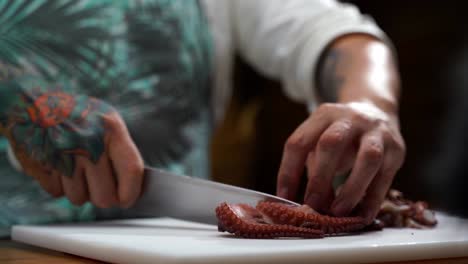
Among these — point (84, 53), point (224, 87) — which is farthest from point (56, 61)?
point (224, 87)

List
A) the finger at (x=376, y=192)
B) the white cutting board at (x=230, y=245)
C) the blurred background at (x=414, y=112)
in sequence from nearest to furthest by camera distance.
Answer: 1. the white cutting board at (x=230, y=245)
2. the finger at (x=376, y=192)
3. the blurred background at (x=414, y=112)

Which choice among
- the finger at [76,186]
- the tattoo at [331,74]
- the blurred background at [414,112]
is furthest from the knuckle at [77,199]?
the blurred background at [414,112]

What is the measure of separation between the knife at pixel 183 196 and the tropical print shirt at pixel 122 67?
190 millimetres

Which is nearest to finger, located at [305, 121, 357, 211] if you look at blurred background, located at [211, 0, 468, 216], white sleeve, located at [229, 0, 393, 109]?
white sleeve, located at [229, 0, 393, 109]

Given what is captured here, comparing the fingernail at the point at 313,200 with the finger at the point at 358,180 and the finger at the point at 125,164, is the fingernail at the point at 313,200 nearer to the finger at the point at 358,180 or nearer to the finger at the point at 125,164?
the finger at the point at 358,180

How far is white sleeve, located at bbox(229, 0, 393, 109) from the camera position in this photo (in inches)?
55.5

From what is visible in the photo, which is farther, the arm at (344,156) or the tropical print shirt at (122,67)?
the tropical print shirt at (122,67)

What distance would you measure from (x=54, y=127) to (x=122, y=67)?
1.02ft

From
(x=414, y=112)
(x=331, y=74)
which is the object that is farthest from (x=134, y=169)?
(x=414, y=112)

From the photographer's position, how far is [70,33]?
117 centimetres

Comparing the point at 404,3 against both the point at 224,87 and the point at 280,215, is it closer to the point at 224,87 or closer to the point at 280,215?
the point at 224,87

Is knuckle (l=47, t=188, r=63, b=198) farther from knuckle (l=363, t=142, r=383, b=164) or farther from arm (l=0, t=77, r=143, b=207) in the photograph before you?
knuckle (l=363, t=142, r=383, b=164)

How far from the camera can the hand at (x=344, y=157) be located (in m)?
0.85

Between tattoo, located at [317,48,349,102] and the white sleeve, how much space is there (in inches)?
0.8
